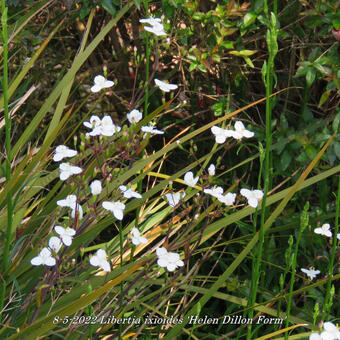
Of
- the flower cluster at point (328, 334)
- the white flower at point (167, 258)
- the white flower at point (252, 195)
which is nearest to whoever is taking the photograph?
the flower cluster at point (328, 334)

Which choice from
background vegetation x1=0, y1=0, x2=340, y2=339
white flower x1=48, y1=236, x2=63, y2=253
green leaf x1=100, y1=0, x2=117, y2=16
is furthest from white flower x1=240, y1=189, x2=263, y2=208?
green leaf x1=100, y1=0, x2=117, y2=16

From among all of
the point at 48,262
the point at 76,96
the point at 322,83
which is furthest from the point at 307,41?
the point at 48,262

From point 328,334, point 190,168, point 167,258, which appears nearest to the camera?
point 328,334

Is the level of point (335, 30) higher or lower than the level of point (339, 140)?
higher

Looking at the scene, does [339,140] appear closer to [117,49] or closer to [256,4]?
[256,4]

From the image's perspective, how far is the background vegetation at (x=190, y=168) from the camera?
1.56 meters

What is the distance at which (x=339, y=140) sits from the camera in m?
2.03

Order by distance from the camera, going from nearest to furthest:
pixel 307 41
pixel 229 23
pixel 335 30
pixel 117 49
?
pixel 335 30, pixel 229 23, pixel 307 41, pixel 117 49

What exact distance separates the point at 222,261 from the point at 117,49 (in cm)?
115

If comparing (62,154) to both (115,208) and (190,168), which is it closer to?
(115,208)

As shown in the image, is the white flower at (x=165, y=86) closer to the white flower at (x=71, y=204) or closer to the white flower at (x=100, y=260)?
the white flower at (x=71, y=204)

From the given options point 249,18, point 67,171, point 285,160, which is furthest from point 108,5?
point 67,171

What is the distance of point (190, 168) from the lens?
1747mm

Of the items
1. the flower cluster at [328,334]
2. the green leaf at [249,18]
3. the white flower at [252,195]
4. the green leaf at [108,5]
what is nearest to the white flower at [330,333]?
the flower cluster at [328,334]
